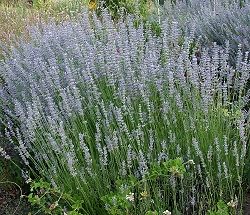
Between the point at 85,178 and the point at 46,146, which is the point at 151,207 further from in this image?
the point at 46,146

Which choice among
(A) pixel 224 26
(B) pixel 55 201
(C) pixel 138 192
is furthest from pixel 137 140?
(A) pixel 224 26

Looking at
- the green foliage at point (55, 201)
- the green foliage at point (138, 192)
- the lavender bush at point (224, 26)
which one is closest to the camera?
the green foliage at point (138, 192)

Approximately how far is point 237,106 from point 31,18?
4.10m

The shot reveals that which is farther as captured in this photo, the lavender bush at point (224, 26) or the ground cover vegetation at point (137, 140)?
the lavender bush at point (224, 26)

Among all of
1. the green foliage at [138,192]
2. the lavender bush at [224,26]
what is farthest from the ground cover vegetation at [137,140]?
the lavender bush at [224,26]

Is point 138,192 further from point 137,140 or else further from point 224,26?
point 224,26

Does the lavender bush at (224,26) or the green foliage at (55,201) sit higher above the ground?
the lavender bush at (224,26)

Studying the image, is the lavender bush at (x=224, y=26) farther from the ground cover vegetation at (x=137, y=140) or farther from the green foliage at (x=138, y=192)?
the green foliage at (x=138, y=192)

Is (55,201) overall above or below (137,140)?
below

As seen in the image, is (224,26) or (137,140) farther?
(224,26)

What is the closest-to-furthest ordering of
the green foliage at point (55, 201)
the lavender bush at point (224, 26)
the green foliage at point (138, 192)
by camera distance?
the green foliage at point (138, 192) < the green foliage at point (55, 201) < the lavender bush at point (224, 26)

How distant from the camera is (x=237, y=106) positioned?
292 centimetres

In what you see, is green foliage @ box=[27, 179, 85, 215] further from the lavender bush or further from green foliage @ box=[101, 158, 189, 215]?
the lavender bush

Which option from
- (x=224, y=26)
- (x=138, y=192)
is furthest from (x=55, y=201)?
(x=224, y=26)
